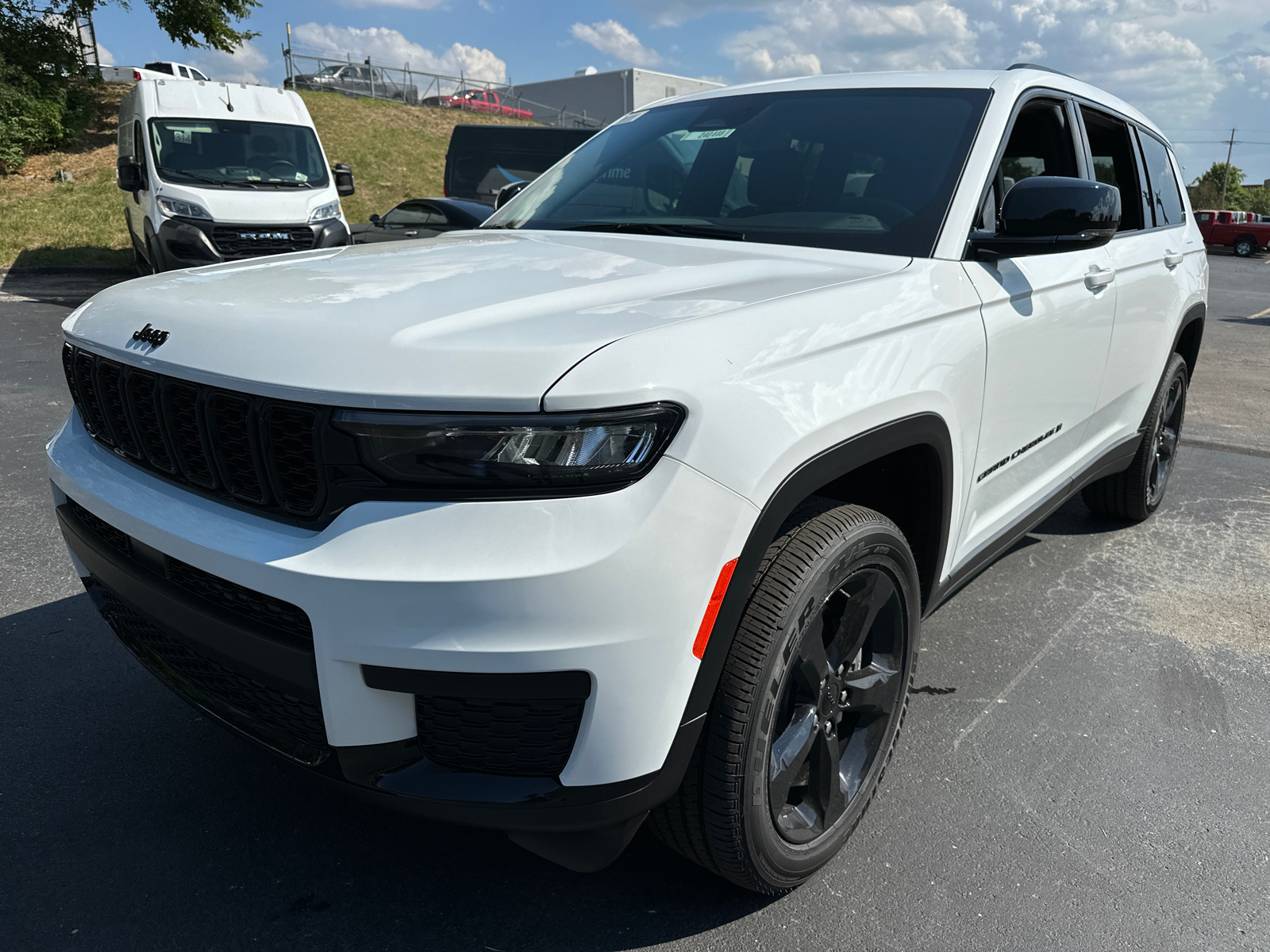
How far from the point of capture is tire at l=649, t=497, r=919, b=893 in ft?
5.71

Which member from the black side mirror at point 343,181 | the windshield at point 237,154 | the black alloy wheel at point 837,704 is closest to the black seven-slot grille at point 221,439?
the black alloy wheel at point 837,704

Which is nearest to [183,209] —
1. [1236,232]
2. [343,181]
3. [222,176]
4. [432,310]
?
[222,176]

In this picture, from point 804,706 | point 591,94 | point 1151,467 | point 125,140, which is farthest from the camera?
point 591,94

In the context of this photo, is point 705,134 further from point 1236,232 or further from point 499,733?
point 1236,232

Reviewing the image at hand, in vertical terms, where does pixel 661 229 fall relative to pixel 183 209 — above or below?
above

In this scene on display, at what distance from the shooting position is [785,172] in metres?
2.80

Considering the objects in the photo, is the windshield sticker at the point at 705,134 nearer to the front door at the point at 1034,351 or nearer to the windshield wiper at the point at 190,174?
the front door at the point at 1034,351

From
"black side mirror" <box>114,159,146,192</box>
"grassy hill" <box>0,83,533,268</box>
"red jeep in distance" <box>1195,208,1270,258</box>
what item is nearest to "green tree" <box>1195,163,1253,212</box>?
"red jeep in distance" <box>1195,208,1270,258</box>

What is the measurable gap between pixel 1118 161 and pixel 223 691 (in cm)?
364

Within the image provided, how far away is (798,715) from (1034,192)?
1.39 metres

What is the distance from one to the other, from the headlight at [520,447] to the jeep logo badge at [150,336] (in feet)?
1.99

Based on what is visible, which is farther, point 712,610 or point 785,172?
point 785,172

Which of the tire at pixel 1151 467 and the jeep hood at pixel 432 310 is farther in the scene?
the tire at pixel 1151 467

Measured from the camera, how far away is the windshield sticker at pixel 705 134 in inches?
121
